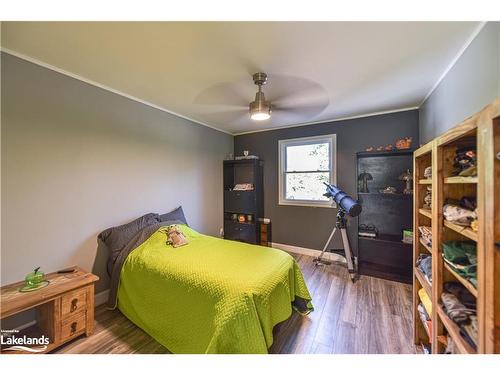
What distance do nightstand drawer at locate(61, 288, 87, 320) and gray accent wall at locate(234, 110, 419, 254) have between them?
113 inches

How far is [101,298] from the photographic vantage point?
2.15 meters

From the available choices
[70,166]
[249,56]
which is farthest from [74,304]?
[249,56]

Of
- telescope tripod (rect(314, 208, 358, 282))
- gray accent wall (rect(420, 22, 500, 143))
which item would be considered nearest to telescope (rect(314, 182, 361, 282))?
telescope tripod (rect(314, 208, 358, 282))

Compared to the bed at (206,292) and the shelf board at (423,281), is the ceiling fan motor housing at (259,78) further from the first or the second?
the shelf board at (423,281)

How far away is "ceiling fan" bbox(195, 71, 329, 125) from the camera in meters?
1.95

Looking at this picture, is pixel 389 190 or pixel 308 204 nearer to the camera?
pixel 389 190

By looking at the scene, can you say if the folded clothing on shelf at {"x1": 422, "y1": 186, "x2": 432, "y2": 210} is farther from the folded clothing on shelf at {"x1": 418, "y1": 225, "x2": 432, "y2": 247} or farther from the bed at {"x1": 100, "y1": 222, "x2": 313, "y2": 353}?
the bed at {"x1": 100, "y1": 222, "x2": 313, "y2": 353}

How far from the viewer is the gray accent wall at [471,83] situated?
1.18 meters

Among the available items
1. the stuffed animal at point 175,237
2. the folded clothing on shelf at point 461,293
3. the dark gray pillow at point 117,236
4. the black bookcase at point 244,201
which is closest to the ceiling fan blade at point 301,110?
the black bookcase at point 244,201

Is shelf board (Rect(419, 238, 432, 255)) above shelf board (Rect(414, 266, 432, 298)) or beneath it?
above

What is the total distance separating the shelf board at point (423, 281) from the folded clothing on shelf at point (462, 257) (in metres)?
0.33

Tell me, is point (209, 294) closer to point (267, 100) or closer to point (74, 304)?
point (74, 304)

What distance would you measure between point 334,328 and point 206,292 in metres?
1.25
